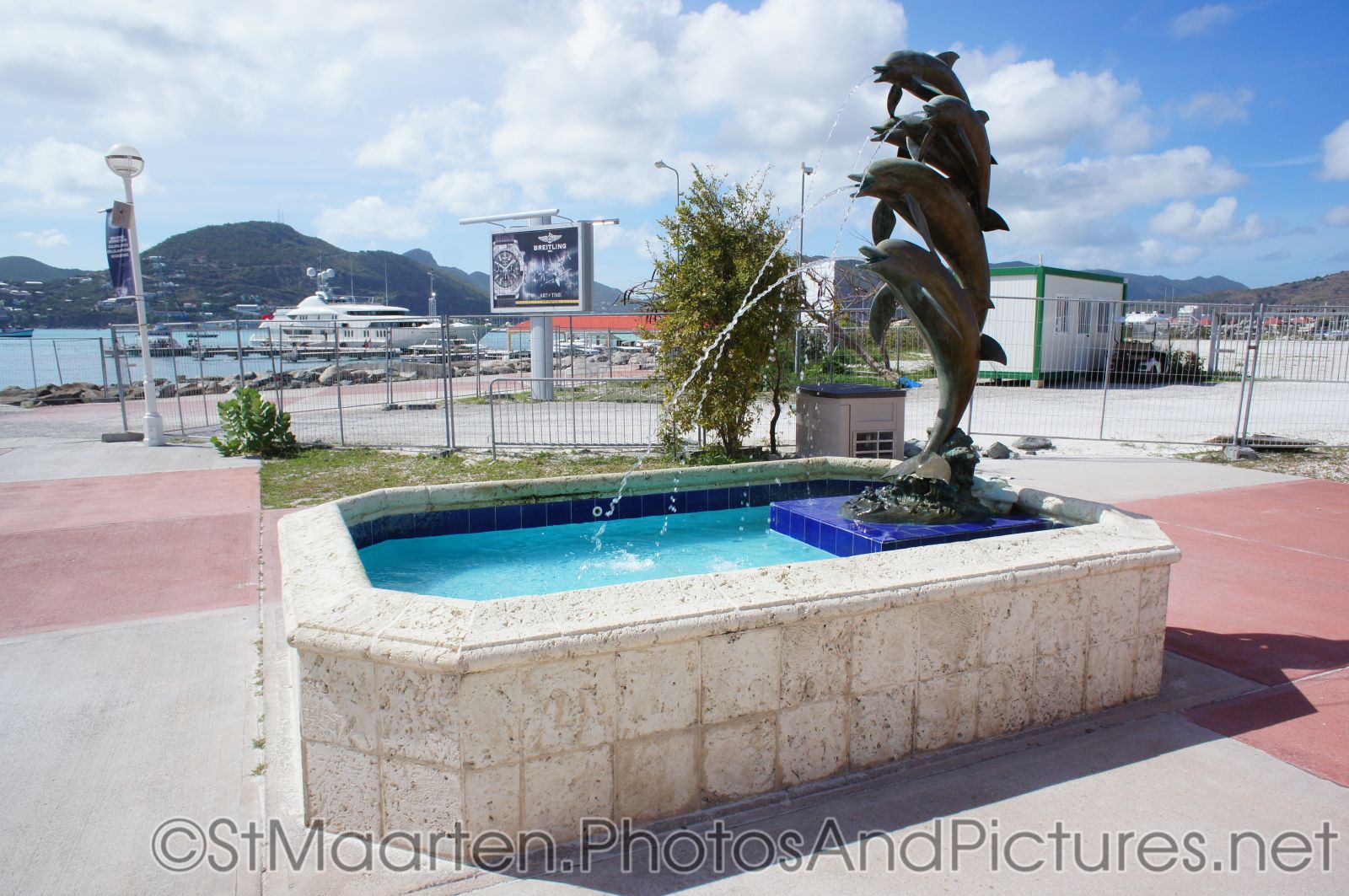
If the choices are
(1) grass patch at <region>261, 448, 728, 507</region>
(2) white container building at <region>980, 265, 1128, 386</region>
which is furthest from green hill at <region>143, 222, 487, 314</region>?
(1) grass patch at <region>261, 448, 728, 507</region>

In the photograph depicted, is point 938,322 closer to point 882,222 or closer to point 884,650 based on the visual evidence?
point 882,222

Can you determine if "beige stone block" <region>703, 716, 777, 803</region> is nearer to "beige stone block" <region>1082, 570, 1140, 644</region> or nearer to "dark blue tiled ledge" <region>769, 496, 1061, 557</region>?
"beige stone block" <region>1082, 570, 1140, 644</region>

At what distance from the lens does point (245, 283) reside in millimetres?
103750

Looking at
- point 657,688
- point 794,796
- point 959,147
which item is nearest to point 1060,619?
point 794,796

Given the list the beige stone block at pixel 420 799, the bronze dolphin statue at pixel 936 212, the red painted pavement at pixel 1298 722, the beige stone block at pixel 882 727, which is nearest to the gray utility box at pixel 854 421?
the bronze dolphin statue at pixel 936 212

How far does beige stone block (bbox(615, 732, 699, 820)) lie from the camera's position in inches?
123

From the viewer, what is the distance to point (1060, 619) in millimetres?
3910

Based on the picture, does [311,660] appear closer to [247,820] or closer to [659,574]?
[247,820]

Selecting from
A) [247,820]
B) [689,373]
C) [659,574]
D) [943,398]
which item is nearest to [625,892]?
[247,820]

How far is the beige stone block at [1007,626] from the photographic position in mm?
3701

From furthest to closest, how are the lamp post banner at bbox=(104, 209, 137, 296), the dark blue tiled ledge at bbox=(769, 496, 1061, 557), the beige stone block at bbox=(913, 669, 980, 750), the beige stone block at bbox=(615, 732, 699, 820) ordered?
1. the lamp post banner at bbox=(104, 209, 137, 296)
2. the dark blue tiled ledge at bbox=(769, 496, 1061, 557)
3. the beige stone block at bbox=(913, 669, 980, 750)
4. the beige stone block at bbox=(615, 732, 699, 820)

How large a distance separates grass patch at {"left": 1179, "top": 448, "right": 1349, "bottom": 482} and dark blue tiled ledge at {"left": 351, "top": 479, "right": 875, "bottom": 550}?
7573mm

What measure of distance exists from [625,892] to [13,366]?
57997mm

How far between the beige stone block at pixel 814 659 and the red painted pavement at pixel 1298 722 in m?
2.16
